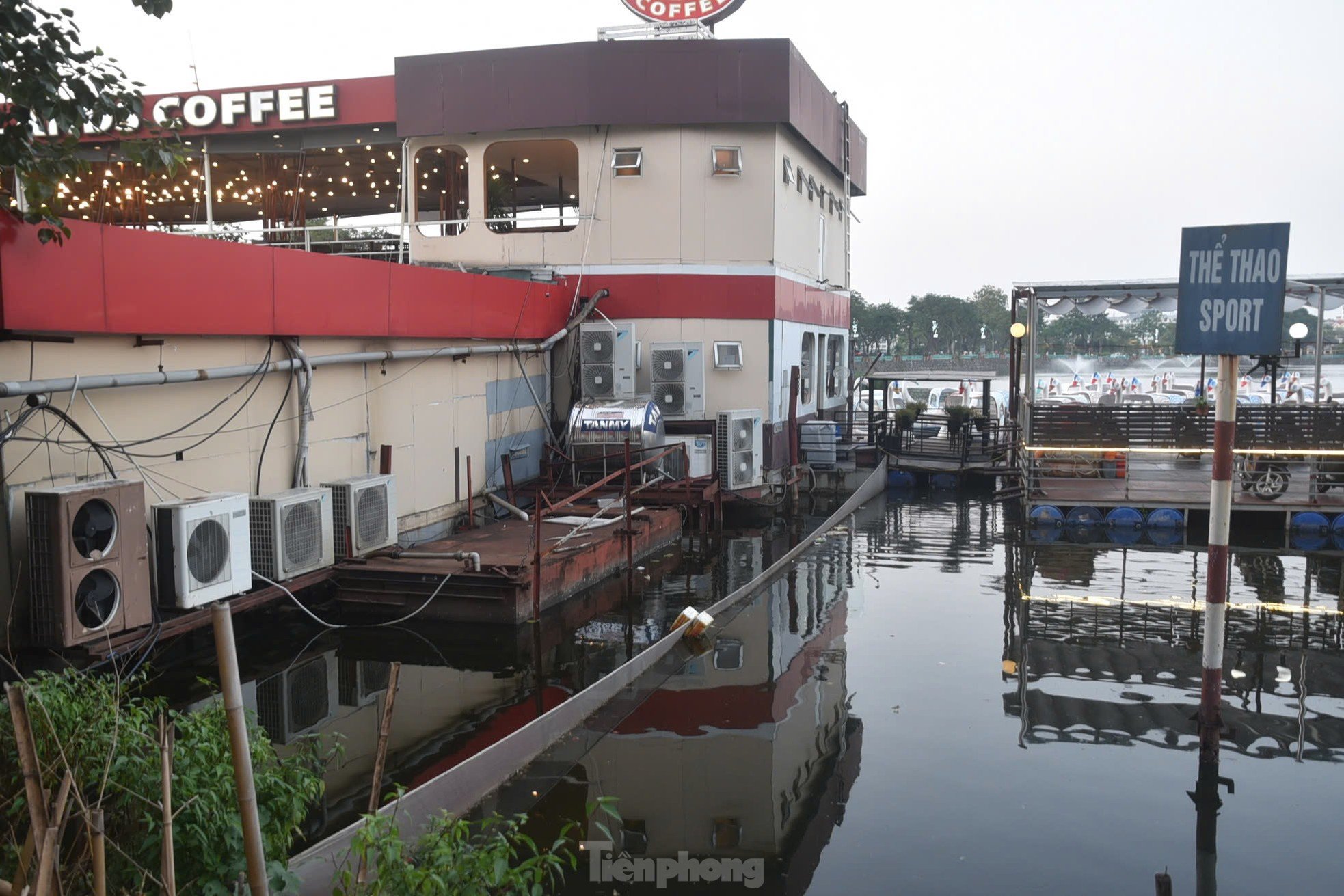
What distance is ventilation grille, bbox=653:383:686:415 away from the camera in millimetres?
21281

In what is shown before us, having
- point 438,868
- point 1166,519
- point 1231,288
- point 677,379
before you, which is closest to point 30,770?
point 438,868

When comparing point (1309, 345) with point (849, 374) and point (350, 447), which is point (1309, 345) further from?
point (350, 447)

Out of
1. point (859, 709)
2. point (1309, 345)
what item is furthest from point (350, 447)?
point (1309, 345)

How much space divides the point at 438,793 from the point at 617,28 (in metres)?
20.7

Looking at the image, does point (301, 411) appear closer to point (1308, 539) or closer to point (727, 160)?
point (727, 160)

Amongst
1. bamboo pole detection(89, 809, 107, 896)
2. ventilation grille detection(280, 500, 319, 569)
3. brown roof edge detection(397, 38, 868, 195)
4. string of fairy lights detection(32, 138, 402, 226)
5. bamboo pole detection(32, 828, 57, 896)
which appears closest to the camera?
bamboo pole detection(32, 828, 57, 896)

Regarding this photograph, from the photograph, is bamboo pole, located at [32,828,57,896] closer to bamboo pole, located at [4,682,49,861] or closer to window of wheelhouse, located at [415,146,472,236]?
bamboo pole, located at [4,682,49,861]

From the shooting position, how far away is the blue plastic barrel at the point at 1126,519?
63.8 ft

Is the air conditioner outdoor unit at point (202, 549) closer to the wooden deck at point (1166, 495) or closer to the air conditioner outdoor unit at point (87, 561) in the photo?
the air conditioner outdoor unit at point (87, 561)

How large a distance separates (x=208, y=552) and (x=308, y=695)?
1685 millimetres

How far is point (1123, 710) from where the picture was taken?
9.52 m

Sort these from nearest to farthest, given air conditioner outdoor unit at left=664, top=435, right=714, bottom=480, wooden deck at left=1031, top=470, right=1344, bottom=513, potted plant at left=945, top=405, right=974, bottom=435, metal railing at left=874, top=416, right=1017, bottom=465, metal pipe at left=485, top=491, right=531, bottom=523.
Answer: metal pipe at left=485, top=491, right=531, bottom=523 < wooden deck at left=1031, top=470, right=1344, bottom=513 < air conditioner outdoor unit at left=664, top=435, right=714, bottom=480 < metal railing at left=874, top=416, right=1017, bottom=465 < potted plant at left=945, top=405, right=974, bottom=435

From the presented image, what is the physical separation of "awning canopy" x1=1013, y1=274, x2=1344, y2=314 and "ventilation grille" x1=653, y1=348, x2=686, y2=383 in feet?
24.0

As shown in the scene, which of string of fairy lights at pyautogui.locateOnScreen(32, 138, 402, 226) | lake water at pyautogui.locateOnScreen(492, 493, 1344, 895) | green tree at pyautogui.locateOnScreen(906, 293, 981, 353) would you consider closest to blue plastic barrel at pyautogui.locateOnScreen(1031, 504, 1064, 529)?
lake water at pyautogui.locateOnScreen(492, 493, 1344, 895)
